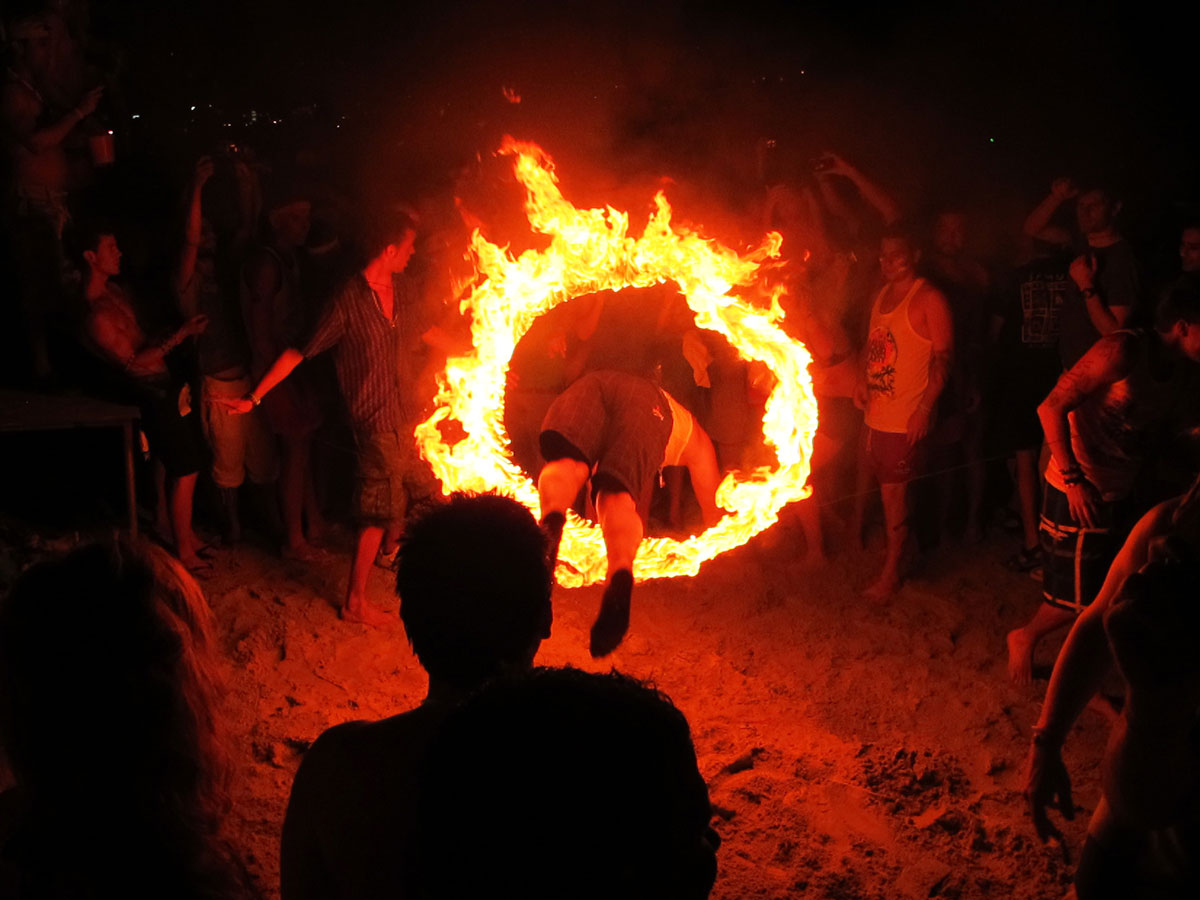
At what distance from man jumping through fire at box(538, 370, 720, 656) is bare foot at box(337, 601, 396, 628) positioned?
177cm

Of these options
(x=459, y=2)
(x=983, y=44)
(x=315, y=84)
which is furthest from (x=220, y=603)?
(x=983, y=44)

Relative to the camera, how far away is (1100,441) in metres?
5.12

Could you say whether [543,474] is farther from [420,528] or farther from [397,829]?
[397,829]

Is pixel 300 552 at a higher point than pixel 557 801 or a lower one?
lower

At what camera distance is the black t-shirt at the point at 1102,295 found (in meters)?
6.53

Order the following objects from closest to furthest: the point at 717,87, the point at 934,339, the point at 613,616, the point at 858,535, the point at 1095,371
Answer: the point at 613,616, the point at 1095,371, the point at 934,339, the point at 858,535, the point at 717,87

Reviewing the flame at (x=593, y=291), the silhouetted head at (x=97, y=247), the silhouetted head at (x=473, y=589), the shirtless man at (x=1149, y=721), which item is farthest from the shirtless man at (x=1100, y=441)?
the silhouetted head at (x=97, y=247)

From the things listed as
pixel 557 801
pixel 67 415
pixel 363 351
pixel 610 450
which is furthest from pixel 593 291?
pixel 557 801

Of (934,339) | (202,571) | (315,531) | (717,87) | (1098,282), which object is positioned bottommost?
(202,571)

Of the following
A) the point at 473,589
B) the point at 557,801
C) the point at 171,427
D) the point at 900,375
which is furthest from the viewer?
the point at 171,427

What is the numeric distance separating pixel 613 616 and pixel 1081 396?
2.78 metres

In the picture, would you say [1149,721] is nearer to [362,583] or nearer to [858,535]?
[362,583]

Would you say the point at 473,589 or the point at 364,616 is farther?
the point at 364,616

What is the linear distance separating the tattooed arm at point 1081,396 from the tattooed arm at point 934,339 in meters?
1.08
